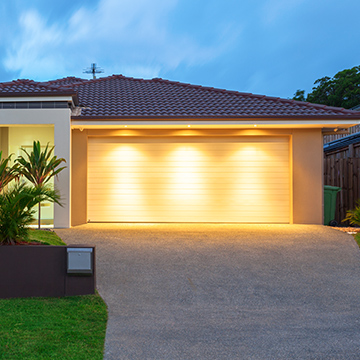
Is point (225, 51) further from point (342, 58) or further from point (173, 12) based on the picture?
point (173, 12)

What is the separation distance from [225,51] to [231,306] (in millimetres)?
155540

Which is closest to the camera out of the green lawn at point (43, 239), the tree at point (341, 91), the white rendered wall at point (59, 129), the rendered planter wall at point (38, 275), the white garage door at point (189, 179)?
the rendered planter wall at point (38, 275)

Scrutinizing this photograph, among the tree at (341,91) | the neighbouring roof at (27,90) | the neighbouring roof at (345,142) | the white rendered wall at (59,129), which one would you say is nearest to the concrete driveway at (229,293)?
the white rendered wall at (59,129)

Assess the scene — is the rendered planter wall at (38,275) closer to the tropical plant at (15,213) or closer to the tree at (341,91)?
the tropical plant at (15,213)

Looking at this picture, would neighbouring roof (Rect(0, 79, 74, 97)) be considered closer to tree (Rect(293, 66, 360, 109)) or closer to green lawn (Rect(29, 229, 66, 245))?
green lawn (Rect(29, 229, 66, 245))

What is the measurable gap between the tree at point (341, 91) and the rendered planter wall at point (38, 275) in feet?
97.1

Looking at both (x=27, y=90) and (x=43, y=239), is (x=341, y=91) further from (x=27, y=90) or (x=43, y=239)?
(x=43, y=239)

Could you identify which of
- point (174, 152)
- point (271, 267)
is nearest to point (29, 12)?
point (174, 152)

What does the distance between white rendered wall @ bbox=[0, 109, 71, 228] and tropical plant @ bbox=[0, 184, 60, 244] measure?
4842 millimetres

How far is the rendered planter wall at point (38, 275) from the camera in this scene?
5.60 metres

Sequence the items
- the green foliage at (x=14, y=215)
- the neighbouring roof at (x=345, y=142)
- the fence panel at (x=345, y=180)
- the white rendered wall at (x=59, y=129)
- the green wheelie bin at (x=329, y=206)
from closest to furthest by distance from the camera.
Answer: the green foliage at (x=14, y=215), the white rendered wall at (x=59, y=129), the green wheelie bin at (x=329, y=206), the fence panel at (x=345, y=180), the neighbouring roof at (x=345, y=142)

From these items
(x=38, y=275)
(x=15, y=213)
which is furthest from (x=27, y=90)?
(x=38, y=275)

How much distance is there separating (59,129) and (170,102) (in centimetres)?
368

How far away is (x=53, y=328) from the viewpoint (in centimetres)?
433
